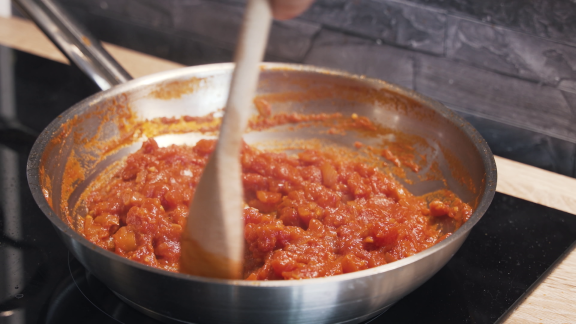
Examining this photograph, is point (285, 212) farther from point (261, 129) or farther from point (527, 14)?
point (527, 14)

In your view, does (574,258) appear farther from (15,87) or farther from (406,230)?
(15,87)

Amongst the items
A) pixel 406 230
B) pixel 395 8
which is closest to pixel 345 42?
pixel 395 8

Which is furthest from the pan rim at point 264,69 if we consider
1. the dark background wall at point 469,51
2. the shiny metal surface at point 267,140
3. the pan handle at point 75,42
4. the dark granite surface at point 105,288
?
the dark background wall at point 469,51

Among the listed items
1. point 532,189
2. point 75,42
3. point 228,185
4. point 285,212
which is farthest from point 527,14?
point 75,42

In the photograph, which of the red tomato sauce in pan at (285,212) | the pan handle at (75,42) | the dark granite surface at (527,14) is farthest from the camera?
the dark granite surface at (527,14)

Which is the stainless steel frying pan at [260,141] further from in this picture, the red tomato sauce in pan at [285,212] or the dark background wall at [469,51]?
the dark background wall at [469,51]

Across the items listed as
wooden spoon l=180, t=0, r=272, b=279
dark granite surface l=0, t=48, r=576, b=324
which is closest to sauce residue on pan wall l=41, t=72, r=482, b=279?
dark granite surface l=0, t=48, r=576, b=324
